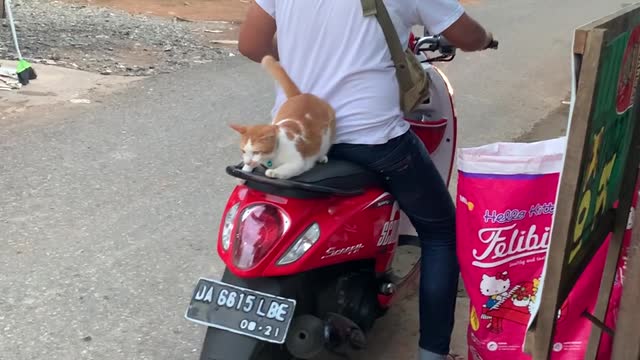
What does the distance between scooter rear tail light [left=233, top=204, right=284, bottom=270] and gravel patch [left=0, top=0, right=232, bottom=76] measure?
5.67 m

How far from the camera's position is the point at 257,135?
2.41m

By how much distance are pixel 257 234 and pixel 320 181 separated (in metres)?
0.26

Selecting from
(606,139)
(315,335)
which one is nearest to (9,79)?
(315,335)

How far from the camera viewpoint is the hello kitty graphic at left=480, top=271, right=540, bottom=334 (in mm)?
2523

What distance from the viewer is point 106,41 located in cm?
927

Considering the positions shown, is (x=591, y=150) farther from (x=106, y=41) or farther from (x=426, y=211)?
(x=106, y=41)

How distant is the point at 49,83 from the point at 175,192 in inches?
117

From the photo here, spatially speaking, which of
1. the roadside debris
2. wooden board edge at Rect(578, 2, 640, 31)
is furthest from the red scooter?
the roadside debris

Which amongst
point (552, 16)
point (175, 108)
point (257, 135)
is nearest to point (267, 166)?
point (257, 135)

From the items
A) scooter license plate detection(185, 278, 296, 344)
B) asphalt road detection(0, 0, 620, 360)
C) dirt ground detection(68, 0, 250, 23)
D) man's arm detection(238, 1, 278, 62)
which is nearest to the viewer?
scooter license plate detection(185, 278, 296, 344)

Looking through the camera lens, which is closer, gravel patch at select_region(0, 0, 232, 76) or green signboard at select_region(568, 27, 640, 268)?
green signboard at select_region(568, 27, 640, 268)

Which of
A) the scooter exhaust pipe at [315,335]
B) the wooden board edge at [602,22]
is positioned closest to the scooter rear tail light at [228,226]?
the scooter exhaust pipe at [315,335]

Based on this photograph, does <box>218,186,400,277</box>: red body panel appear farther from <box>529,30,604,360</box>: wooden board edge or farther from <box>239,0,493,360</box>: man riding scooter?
<box>529,30,604,360</box>: wooden board edge

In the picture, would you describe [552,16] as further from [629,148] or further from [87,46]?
[629,148]
